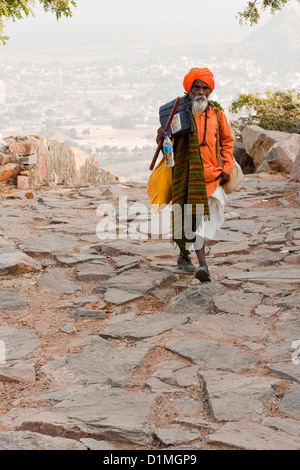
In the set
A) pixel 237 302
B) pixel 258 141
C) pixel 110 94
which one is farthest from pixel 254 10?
pixel 110 94

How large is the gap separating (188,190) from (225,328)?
141 cm

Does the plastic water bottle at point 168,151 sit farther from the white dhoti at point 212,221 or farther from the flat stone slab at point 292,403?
the flat stone slab at point 292,403

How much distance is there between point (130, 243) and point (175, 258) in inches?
36.8

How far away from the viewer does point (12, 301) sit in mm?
5445

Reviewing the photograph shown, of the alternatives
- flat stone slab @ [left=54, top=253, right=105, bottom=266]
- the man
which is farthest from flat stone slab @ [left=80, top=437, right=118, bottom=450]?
flat stone slab @ [left=54, top=253, right=105, bottom=266]

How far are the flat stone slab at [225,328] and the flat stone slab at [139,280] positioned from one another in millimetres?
1053

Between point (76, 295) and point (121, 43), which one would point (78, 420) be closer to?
point (76, 295)

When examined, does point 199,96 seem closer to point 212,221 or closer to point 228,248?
point 212,221

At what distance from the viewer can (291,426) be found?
3092mm

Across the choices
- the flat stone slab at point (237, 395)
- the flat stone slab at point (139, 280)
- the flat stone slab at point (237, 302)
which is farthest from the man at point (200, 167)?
the flat stone slab at point (237, 395)

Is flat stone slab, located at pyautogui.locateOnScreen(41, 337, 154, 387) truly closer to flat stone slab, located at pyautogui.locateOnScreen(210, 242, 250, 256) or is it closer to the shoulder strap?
the shoulder strap

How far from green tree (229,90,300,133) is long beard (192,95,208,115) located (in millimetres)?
12216

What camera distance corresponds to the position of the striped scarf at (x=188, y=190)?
541 centimetres
